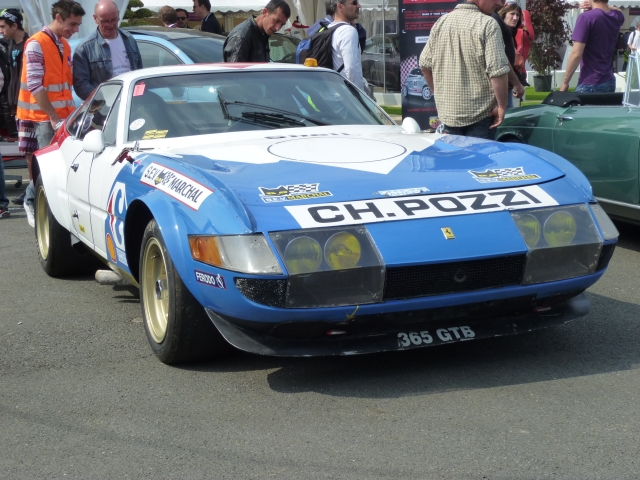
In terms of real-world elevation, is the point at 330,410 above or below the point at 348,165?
below

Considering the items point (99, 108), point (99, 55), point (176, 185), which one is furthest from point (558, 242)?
point (99, 55)

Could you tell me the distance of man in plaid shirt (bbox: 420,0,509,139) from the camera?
5926 mm

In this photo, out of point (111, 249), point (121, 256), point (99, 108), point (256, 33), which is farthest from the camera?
point (256, 33)

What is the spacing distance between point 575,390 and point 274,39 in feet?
28.8

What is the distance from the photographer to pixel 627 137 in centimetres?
591

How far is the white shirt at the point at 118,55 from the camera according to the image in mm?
7438

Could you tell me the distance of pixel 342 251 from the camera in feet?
11.1

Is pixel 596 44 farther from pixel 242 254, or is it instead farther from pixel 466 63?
pixel 242 254

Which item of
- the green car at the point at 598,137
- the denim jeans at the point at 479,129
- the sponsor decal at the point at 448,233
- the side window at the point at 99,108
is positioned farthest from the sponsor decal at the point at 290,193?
the green car at the point at 598,137

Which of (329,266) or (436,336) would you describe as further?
(436,336)

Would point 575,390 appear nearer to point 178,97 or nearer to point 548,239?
point 548,239

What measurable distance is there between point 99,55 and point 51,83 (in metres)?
0.51

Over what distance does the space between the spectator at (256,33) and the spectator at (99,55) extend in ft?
3.08

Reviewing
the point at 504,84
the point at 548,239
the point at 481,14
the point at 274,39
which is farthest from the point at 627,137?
the point at 274,39
